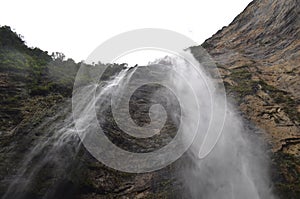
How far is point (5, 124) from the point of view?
10.2 metres

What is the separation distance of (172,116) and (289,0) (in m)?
12.2

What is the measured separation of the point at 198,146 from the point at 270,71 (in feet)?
23.4

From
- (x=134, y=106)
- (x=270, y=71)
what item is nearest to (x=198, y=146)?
(x=134, y=106)

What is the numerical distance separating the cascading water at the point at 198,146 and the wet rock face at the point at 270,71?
0.74 metres

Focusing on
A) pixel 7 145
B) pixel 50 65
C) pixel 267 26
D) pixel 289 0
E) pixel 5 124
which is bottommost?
pixel 7 145

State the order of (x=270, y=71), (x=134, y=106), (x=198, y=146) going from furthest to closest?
(x=270, y=71) < (x=134, y=106) < (x=198, y=146)

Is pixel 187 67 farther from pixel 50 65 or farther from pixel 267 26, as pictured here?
pixel 50 65

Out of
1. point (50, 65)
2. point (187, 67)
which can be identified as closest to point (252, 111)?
point (187, 67)

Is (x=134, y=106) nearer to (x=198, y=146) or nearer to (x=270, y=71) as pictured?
(x=198, y=146)

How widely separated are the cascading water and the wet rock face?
0.74 meters

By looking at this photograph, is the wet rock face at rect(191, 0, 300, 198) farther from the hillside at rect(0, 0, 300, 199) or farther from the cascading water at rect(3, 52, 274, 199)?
the cascading water at rect(3, 52, 274, 199)

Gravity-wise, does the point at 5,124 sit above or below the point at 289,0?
below

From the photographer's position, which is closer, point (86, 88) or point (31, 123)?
point (31, 123)

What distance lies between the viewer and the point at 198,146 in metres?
10.1
